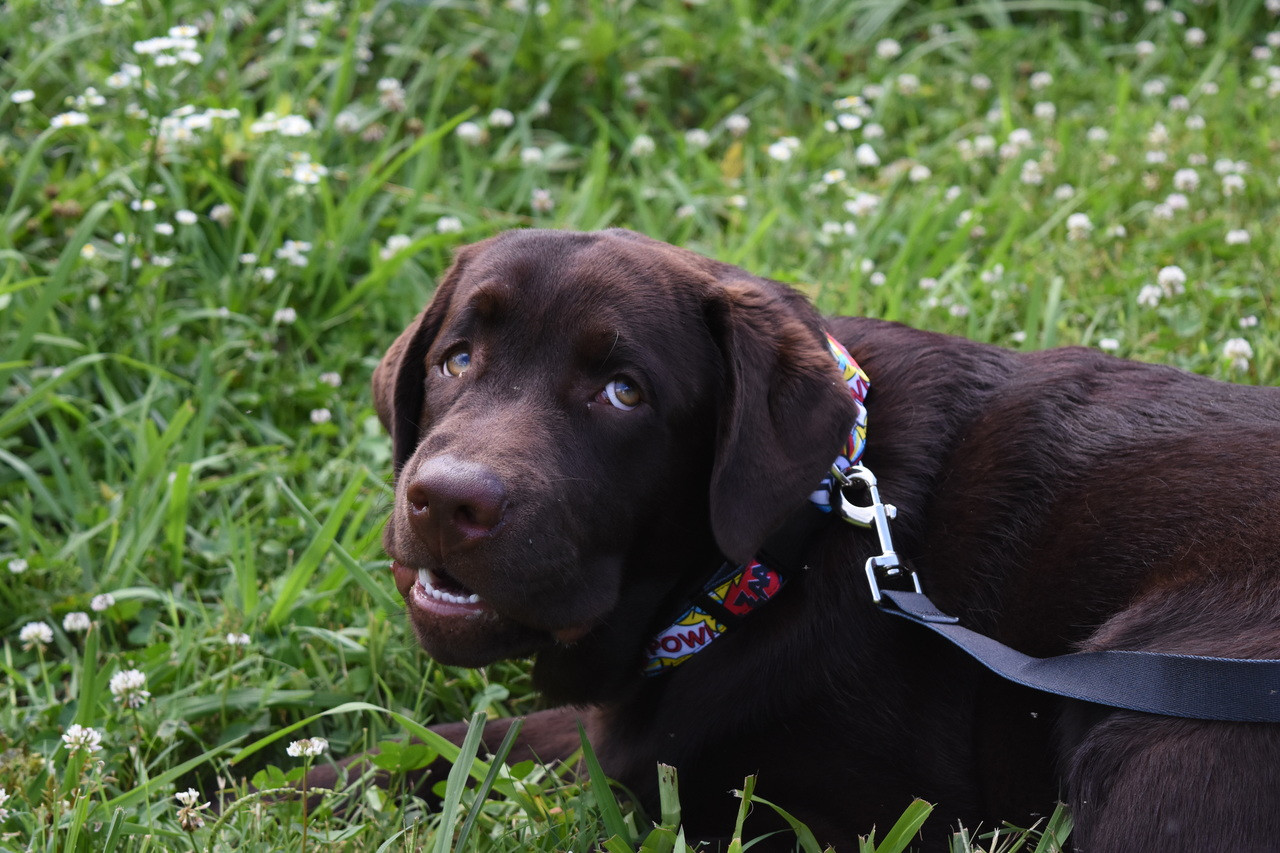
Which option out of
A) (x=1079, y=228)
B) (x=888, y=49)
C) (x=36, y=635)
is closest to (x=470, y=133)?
(x=888, y=49)

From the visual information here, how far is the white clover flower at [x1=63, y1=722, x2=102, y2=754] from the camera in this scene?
97.3 inches

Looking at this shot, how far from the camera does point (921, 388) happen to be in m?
2.77

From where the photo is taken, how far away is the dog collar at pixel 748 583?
8.47 ft

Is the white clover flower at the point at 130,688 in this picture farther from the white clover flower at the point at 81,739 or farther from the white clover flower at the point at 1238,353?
the white clover flower at the point at 1238,353

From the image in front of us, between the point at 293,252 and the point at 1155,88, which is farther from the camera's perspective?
the point at 1155,88

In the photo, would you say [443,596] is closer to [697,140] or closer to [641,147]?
[641,147]

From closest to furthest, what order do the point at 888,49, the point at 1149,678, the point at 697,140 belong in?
the point at 1149,678
the point at 697,140
the point at 888,49

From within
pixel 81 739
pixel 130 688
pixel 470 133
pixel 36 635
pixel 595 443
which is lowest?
pixel 36 635

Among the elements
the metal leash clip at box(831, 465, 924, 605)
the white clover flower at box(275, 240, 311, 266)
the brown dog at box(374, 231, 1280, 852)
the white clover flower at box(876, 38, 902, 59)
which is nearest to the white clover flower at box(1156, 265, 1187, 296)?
the brown dog at box(374, 231, 1280, 852)

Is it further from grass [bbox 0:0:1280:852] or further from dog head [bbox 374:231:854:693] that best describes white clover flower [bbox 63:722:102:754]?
dog head [bbox 374:231:854:693]

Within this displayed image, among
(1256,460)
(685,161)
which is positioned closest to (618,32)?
(685,161)

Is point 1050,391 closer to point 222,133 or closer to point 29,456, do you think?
point 29,456

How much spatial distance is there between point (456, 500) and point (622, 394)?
0.46 m

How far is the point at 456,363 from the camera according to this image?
2713 millimetres
